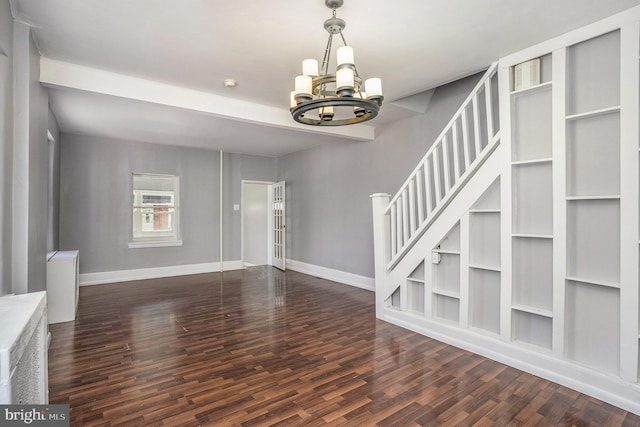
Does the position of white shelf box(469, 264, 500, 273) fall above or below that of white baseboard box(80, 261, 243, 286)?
above

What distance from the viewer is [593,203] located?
2568 mm

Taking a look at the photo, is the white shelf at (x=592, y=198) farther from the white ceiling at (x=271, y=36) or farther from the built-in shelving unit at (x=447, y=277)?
the white ceiling at (x=271, y=36)

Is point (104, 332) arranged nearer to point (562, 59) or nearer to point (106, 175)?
point (106, 175)

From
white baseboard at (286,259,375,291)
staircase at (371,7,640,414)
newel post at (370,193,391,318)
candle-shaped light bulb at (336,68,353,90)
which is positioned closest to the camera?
candle-shaped light bulb at (336,68,353,90)

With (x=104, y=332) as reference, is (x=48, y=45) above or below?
above

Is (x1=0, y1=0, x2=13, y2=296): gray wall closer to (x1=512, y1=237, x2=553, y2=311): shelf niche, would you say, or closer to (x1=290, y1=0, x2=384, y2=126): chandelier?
(x1=290, y1=0, x2=384, y2=126): chandelier

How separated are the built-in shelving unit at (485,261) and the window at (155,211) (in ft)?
18.3

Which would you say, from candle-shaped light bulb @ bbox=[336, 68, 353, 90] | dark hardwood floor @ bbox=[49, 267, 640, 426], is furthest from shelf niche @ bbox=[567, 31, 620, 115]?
dark hardwood floor @ bbox=[49, 267, 640, 426]

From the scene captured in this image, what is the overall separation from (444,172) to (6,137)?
3748 millimetres

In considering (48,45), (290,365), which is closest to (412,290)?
(290,365)

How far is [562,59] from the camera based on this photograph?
2674 millimetres

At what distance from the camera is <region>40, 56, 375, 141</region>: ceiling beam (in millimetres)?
3141

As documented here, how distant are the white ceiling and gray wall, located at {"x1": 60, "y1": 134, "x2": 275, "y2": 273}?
2208 millimetres

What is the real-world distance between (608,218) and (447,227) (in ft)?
4.21
